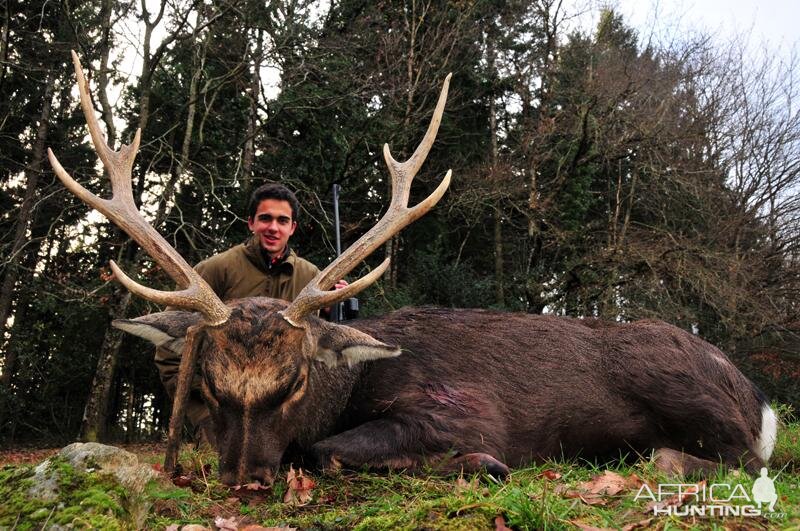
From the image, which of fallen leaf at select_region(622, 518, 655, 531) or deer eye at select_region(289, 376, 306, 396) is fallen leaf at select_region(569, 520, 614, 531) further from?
deer eye at select_region(289, 376, 306, 396)

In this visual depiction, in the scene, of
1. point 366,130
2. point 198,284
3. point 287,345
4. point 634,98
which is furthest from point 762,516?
point 634,98

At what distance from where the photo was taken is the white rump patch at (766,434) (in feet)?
16.8

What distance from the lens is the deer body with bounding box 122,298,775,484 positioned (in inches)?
155

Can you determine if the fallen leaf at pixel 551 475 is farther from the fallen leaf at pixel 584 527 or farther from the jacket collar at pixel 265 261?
the jacket collar at pixel 265 261

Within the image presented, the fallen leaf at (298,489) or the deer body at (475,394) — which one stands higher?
the deer body at (475,394)

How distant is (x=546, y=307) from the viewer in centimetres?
1955

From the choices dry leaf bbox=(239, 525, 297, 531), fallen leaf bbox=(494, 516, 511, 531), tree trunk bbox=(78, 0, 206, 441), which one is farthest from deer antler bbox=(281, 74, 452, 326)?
tree trunk bbox=(78, 0, 206, 441)

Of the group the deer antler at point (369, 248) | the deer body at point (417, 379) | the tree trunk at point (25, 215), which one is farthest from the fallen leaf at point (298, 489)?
the tree trunk at point (25, 215)

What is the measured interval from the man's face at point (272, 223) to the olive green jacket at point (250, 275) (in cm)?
14

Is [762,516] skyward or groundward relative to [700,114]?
groundward

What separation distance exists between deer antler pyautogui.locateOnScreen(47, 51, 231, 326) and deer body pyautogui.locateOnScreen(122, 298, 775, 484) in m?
0.21

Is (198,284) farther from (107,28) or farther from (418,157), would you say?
(107,28)

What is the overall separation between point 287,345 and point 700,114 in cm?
1898

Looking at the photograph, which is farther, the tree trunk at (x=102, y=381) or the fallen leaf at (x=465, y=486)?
the tree trunk at (x=102, y=381)
